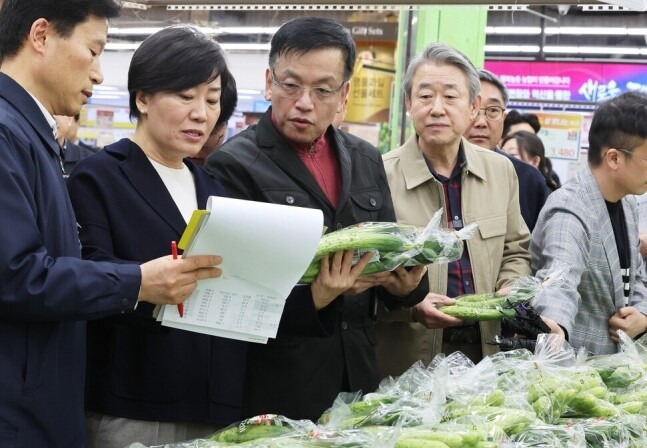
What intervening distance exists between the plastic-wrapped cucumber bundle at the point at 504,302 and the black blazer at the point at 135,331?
912 mm

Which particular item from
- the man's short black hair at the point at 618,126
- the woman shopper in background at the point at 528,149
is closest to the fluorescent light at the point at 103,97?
the woman shopper in background at the point at 528,149

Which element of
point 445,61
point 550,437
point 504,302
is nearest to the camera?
point 550,437

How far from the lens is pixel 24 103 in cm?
212

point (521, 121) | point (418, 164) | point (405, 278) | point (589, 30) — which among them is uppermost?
point (589, 30)

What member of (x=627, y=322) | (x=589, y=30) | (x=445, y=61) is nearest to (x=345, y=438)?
(x=627, y=322)

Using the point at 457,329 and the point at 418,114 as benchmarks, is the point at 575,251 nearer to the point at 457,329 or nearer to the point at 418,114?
the point at 457,329

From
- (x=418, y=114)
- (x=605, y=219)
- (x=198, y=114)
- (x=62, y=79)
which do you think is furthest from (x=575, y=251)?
(x=62, y=79)

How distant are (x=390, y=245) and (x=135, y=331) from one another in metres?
0.69

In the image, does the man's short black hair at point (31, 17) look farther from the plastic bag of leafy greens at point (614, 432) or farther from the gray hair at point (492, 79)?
the gray hair at point (492, 79)

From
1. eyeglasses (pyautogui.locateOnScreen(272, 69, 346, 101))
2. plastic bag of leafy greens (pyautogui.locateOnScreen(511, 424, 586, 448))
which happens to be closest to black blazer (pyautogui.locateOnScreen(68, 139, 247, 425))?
eyeglasses (pyautogui.locateOnScreen(272, 69, 346, 101))

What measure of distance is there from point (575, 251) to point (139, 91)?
1627 mm

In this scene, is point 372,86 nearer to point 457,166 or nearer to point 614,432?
point 457,166

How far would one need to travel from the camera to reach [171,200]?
8.16 feet

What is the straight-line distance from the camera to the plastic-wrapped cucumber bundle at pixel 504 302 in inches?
119
